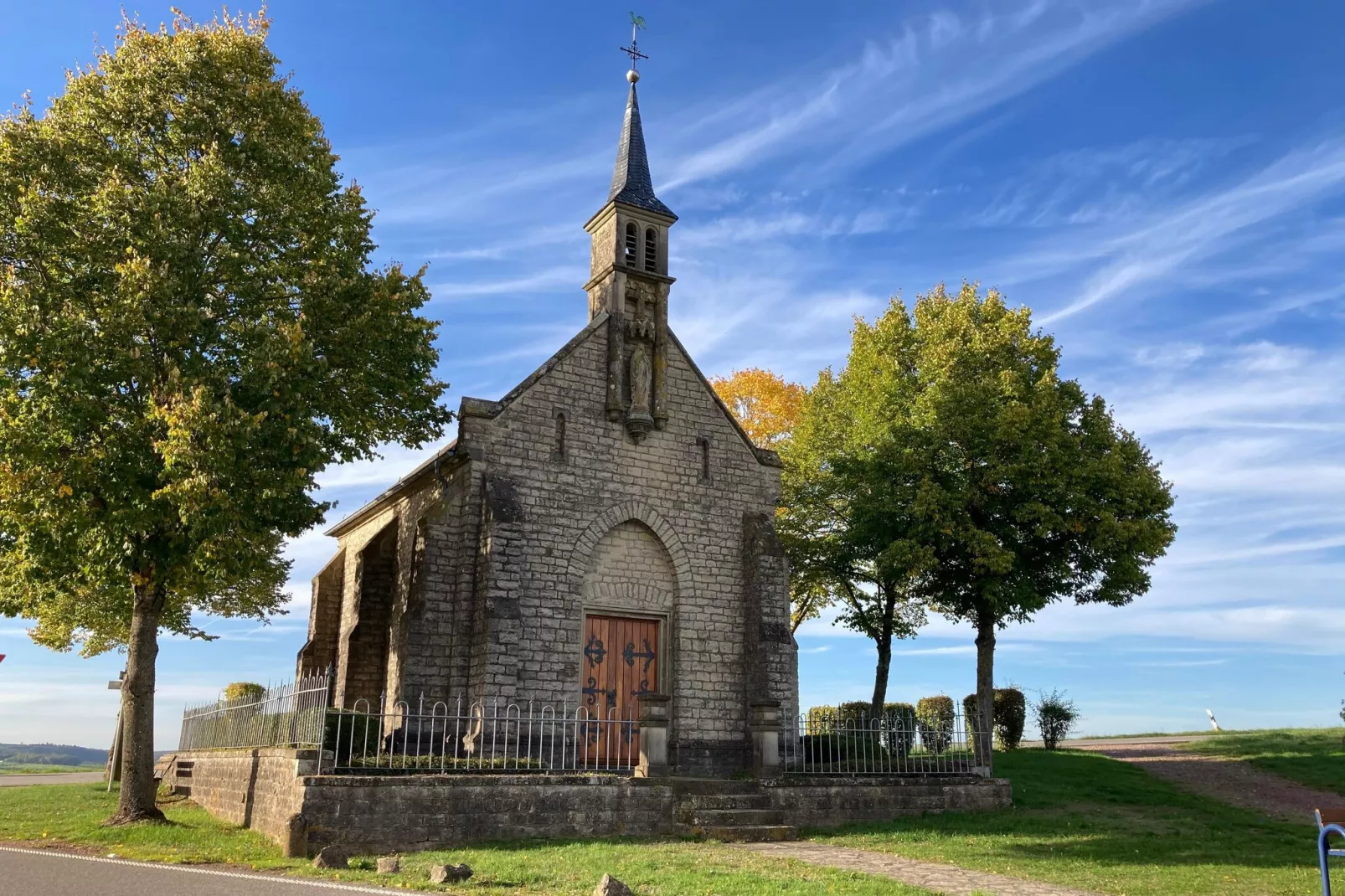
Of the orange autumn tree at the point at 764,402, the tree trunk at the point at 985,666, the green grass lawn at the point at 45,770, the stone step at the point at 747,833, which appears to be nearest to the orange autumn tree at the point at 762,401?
the orange autumn tree at the point at 764,402

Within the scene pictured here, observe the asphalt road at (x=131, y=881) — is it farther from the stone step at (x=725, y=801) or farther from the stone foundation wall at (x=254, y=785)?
the stone step at (x=725, y=801)

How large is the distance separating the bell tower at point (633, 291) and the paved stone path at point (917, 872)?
31.7 ft

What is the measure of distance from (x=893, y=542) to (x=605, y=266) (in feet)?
33.2

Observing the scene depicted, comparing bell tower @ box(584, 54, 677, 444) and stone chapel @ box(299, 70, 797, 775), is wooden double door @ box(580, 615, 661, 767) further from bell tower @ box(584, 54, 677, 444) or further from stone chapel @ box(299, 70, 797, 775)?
bell tower @ box(584, 54, 677, 444)

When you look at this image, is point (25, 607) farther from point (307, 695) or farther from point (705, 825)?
point (705, 825)

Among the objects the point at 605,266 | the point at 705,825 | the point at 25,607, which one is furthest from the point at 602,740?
the point at 25,607

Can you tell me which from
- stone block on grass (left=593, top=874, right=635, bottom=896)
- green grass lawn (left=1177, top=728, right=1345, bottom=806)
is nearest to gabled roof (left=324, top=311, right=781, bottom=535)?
stone block on grass (left=593, top=874, right=635, bottom=896)

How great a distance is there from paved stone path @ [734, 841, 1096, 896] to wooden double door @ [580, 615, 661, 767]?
5436 millimetres

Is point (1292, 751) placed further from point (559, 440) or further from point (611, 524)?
point (559, 440)

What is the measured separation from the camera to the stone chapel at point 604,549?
18.7 metres

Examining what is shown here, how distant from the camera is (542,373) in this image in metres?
20.5

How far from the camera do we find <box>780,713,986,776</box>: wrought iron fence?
1909cm

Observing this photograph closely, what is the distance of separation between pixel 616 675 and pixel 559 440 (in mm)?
4953

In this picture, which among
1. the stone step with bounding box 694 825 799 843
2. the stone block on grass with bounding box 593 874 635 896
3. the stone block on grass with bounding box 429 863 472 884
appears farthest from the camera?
the stone step with bounding box 694 825 799 843
